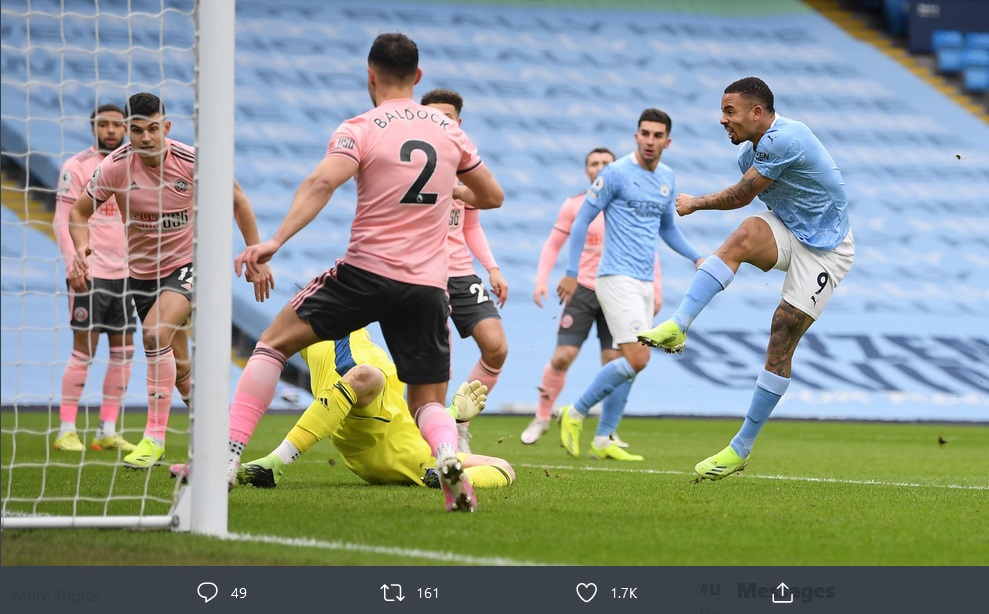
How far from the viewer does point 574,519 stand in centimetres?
528

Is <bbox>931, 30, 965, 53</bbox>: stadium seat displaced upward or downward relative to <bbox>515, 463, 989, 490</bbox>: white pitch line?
upward

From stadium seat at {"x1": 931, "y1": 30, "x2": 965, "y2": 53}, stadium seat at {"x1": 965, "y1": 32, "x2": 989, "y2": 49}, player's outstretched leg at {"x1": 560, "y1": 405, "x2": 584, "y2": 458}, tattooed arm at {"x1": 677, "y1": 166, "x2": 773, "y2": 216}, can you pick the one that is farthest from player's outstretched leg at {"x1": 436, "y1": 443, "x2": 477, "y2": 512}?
stadium seat at {"x1": 965, "y1": 32, "x2": 989, "y2": 49}

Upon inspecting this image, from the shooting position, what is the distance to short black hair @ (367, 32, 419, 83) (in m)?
5.43

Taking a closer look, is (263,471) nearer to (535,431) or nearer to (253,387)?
(253,387)

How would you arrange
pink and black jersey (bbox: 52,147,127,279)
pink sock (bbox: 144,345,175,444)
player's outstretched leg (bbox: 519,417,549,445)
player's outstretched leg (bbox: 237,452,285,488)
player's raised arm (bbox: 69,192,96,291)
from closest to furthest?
1. player's outstretched leg (bbox: 237,452,285,488)
2. player's raised arm (bbox: 69,192,96,291)
3. pink sock (bbox: 144,345,175,444)
4. pink and black jersey (bbox: 52,147,127,279)
5. player's outstretched leg (bbox: 519,417,549,445)

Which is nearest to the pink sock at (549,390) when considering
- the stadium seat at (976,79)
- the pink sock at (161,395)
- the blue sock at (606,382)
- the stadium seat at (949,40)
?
the blue sock at (606,382)

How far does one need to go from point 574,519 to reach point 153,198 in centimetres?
357

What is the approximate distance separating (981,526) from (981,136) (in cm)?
1892

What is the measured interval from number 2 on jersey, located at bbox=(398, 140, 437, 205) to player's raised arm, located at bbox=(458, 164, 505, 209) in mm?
252

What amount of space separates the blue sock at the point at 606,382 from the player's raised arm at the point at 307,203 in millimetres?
5118

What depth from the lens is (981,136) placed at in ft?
74.1

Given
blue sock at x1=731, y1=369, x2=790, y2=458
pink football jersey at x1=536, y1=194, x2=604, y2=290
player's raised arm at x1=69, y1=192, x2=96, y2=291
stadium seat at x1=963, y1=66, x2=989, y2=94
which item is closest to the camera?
blue sock at x1=731, y1=369, x2=790, y2=458
